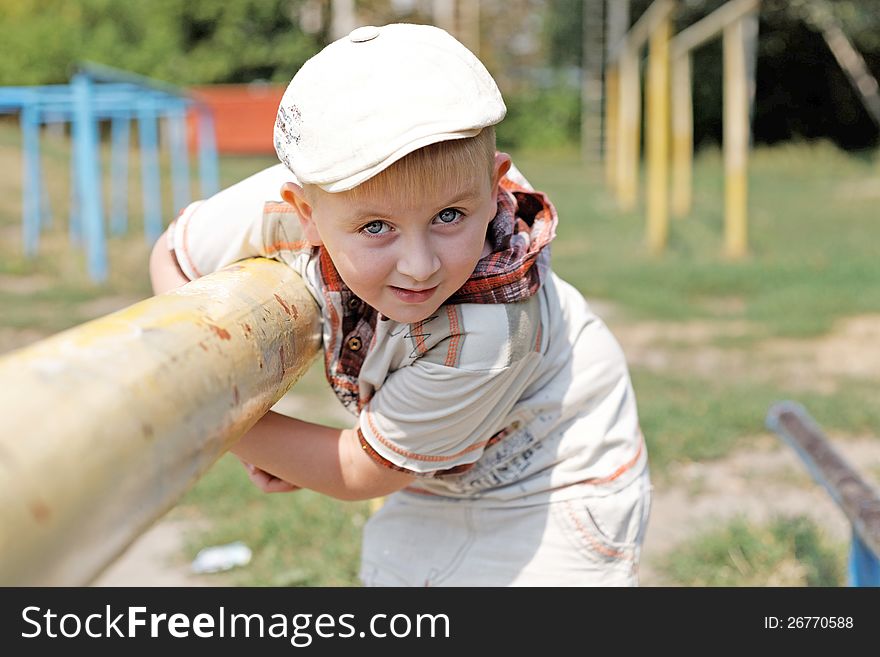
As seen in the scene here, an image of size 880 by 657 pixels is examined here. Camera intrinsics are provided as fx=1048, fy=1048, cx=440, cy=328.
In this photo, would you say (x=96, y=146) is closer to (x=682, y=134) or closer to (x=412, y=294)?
(x=682, y=134)

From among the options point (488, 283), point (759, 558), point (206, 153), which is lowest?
point (759, 558)

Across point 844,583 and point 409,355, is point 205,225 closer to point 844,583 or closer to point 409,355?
point 409,355

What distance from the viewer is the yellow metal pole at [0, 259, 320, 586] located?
604mm

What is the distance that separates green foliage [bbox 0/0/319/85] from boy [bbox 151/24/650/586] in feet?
72.6

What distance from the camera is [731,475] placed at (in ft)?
12.2

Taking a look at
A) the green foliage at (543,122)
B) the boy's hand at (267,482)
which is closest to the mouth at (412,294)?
the boy's hand at (267,482)

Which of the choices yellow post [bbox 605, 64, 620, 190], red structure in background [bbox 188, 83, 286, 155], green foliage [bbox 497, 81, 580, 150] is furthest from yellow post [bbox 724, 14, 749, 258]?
green foliage [bbox 497, 81, 580, 150]

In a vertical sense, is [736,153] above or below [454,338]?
below

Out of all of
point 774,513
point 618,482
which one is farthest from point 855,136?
point 618,482

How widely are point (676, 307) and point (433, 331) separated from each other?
5.48 metres

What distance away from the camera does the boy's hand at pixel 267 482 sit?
1.61 meters

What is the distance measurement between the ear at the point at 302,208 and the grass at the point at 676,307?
1.67 metres

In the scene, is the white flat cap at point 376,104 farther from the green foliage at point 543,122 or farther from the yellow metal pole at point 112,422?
the green foliage at point 543,122

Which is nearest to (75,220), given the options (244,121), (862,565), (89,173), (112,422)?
(89,173)
